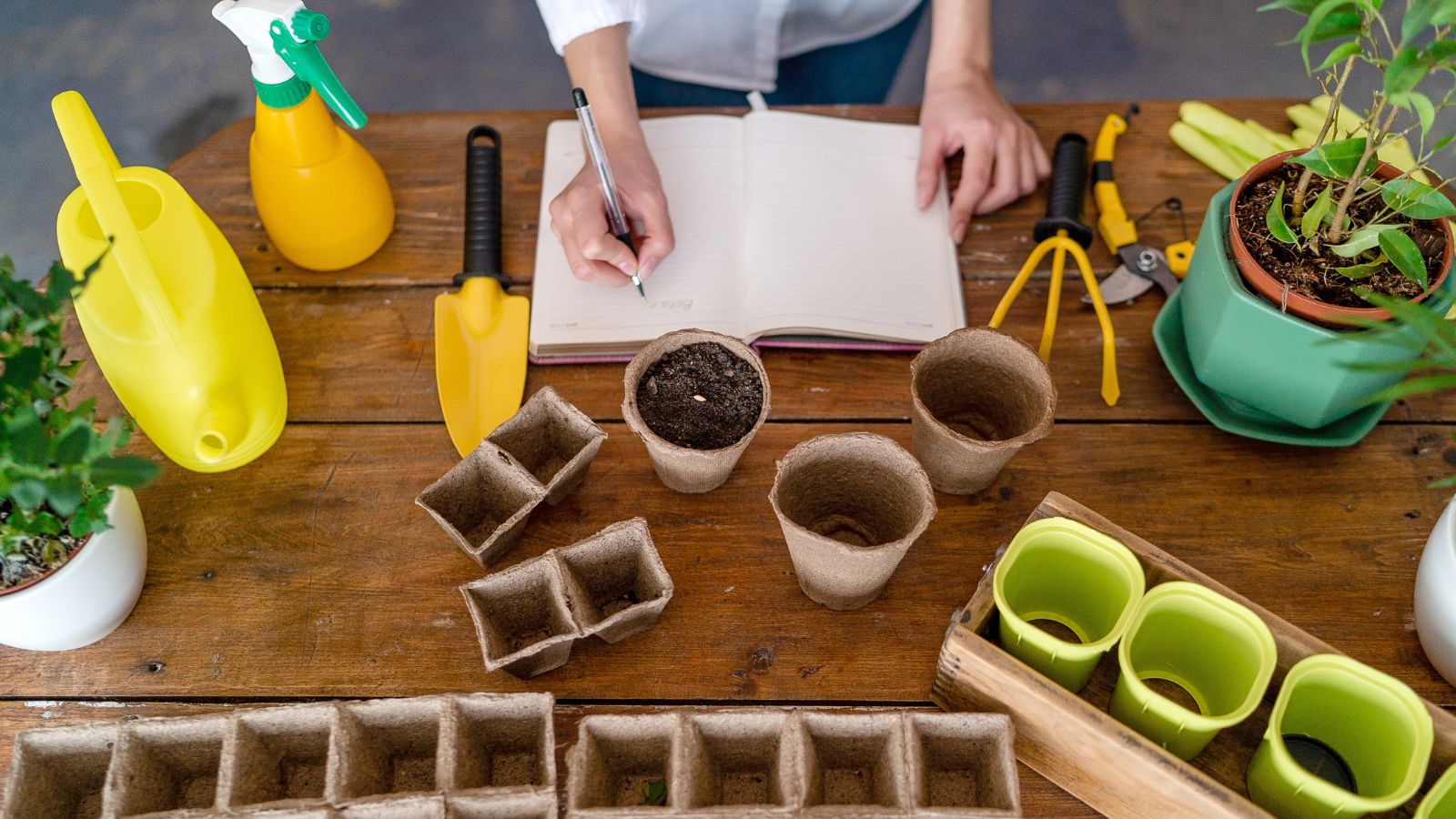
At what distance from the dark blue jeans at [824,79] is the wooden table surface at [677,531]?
1.73ft

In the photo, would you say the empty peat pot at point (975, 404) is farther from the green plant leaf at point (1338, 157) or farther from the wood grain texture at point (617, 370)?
the green plant leaf at point (1338, 157)

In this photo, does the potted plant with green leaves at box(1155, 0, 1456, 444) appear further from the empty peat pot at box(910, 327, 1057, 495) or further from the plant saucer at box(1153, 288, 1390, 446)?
the empty peat pot at box(910, 327, 1057, 495)

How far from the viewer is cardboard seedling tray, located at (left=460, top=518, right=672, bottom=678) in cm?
82

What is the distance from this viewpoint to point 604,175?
101cm

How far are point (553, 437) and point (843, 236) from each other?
0.41 meters

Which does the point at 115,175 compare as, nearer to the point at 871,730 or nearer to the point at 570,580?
the point at 570,580

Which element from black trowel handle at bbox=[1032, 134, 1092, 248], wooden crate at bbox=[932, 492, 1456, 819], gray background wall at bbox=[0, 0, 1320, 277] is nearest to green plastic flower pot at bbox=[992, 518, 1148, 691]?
wooden crate at bbox=[932, 492, 1456, 819]

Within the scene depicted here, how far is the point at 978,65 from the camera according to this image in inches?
49.5

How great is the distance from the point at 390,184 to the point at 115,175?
361mm

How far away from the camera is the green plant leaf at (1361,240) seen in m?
0.78

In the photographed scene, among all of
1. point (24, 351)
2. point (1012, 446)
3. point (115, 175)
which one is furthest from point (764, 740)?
point (115, 175)

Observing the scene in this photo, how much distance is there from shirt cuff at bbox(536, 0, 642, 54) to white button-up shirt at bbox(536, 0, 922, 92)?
0.42 feet

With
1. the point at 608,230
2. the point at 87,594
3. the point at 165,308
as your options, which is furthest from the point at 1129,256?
the point at 87,594

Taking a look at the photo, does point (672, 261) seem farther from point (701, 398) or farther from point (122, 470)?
point (122, 470)
